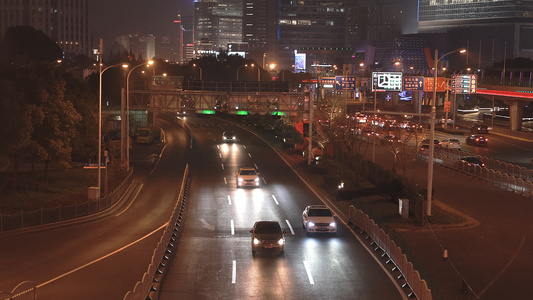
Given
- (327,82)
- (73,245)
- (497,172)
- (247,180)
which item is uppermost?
(327,82)

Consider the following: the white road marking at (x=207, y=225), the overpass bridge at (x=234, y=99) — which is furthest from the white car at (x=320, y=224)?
the overpass bridge at (x=234, y=99)

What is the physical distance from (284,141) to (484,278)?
174 ft

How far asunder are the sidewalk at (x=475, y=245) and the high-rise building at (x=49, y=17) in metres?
166

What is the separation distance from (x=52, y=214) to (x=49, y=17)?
6671 inches

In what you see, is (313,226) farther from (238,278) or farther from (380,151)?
(380,151)

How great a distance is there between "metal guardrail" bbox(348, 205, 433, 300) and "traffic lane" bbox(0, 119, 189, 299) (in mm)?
10329

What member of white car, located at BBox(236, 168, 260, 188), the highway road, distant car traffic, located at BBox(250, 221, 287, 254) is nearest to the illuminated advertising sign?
the highway road

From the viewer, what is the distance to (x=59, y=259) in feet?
90.0

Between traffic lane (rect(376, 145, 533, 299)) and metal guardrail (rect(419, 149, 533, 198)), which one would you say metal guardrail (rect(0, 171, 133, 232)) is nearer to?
traffic lane (rect(376, 145, 533, 299))

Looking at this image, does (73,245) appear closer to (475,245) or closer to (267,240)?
(267,240)

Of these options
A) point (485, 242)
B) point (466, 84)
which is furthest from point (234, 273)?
point (466, 84)

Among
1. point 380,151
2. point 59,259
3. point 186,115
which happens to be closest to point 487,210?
point 59,259

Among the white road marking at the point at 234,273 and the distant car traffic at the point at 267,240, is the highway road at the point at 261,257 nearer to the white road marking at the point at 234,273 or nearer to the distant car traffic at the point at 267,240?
the white road marking at the point at 234,273

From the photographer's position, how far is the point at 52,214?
115ft
